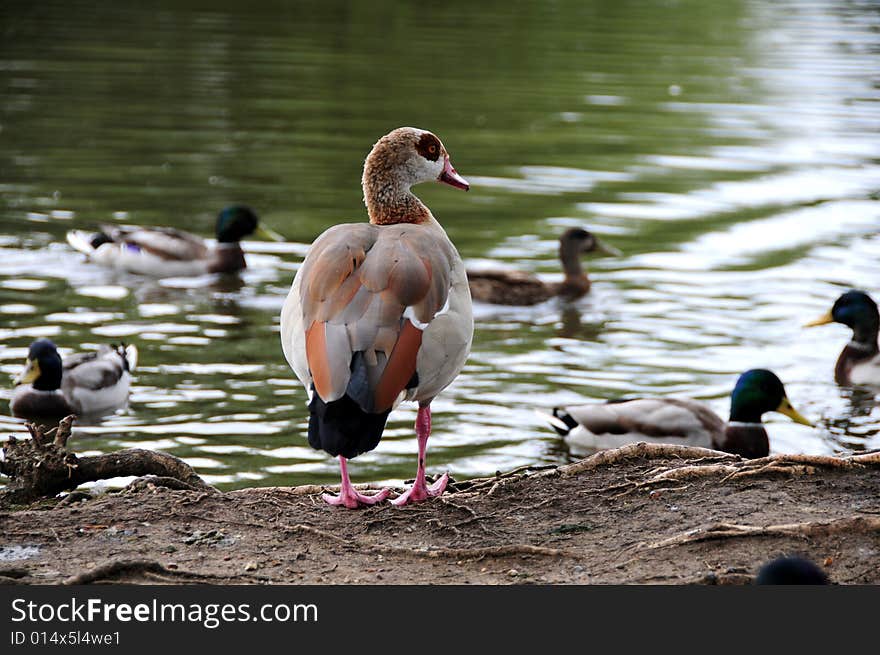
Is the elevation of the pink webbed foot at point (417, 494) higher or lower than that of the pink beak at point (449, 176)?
lower

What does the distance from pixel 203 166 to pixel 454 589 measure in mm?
15158

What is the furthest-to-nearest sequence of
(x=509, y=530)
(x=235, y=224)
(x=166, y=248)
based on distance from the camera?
(x=235, y=224) < (x=166, y=248) < (x=509, y=530)

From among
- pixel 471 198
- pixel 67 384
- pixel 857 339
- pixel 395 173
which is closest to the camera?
pixel 395 173

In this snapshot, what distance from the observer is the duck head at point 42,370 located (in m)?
10.3

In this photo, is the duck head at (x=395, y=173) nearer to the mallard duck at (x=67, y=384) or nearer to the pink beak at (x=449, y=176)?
the pink beak at (x=449, y=176)

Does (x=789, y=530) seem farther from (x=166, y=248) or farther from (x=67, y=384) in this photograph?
(x=166, y=248)

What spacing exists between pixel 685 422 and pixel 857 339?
11.2ft

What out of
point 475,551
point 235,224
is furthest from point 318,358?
point 235,224

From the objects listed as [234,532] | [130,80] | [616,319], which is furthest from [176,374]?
[130,80]

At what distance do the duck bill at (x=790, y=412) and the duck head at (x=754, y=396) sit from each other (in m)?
0.12

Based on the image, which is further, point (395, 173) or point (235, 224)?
point (235, 224)

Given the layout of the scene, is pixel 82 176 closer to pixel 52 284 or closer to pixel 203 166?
pixel 203 166

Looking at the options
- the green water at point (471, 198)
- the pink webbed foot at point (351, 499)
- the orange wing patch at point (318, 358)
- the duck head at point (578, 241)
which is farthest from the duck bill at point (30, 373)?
the duck head at point (578, 241)

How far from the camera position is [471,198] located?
18328 millimetres
